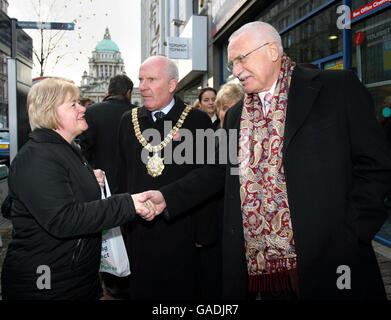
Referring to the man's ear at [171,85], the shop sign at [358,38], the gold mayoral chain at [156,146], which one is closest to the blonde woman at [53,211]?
the gold mayoral chain at [156,146]

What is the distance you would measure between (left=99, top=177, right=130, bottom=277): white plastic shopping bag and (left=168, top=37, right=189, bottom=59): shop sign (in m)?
12.7

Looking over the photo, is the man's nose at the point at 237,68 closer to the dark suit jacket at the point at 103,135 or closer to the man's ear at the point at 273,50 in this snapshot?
the man's ear at the point at 273,50

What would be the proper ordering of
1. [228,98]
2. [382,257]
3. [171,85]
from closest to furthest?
[171,85] → [228,98] → [382,257]

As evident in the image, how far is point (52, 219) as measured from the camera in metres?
1.90

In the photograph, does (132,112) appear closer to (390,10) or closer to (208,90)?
(208,90)

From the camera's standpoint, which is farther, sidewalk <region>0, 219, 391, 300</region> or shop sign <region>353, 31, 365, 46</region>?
shop sign <region>353, 31, 365, 46</region>

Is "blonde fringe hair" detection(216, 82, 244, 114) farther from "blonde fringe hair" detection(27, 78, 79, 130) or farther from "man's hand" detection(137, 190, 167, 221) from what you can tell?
"blonde fringe hair" detection(27, 78, 79, 130)

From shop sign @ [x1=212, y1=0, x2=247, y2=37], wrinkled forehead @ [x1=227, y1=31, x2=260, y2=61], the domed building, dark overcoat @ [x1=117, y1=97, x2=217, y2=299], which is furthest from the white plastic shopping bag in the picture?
the domed building

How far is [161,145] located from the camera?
3018mm

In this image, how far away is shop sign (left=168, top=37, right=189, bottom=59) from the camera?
14.2 m

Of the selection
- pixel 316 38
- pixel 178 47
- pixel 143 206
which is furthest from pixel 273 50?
pixel 178 47

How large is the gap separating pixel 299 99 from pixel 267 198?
1.86ft

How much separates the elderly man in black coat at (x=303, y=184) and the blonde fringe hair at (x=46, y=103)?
1065 mm

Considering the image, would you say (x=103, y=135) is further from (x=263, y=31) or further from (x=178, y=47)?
(x=178, y=47)
